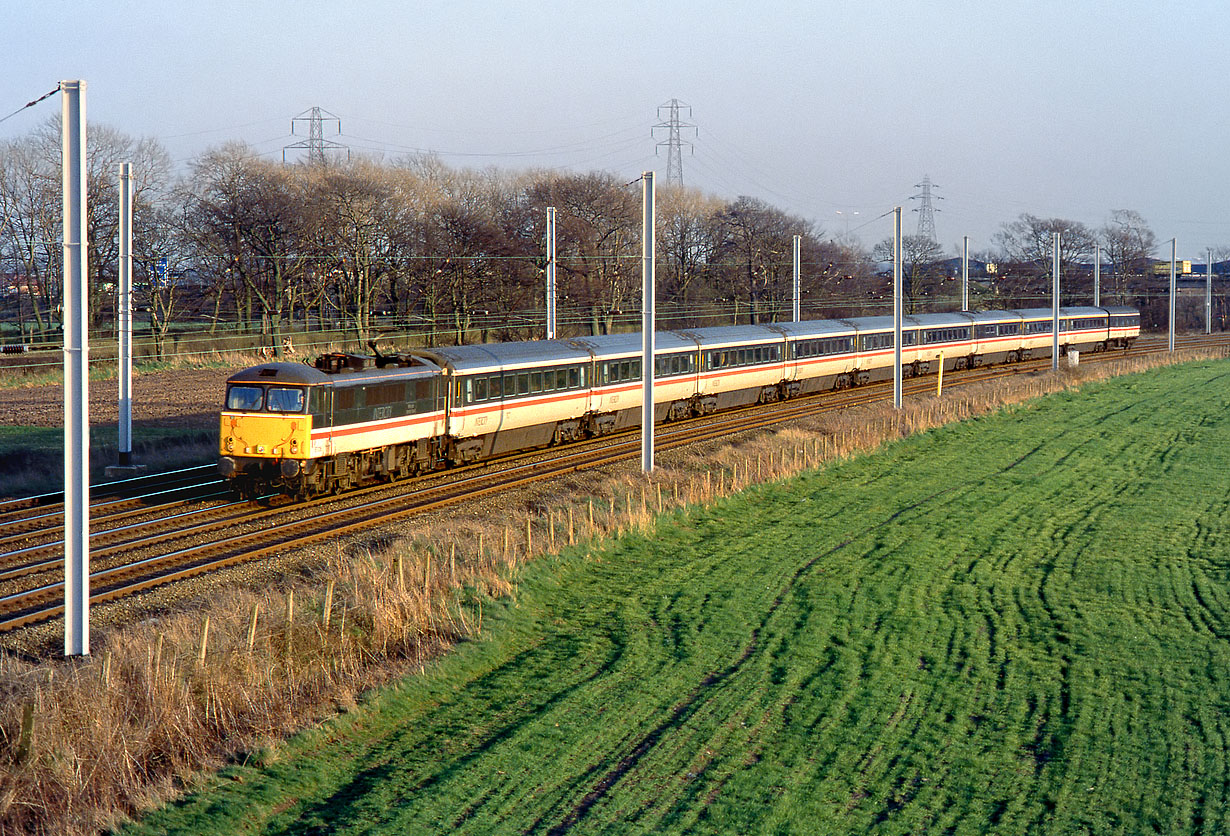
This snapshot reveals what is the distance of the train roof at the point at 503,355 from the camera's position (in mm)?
28188

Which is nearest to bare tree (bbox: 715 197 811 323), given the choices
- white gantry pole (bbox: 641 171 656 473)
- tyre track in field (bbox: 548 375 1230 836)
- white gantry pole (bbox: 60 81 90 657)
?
white gantry pole (bbox: 641 171 656 473)

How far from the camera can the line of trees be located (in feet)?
186

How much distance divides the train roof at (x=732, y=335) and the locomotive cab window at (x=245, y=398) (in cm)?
1894

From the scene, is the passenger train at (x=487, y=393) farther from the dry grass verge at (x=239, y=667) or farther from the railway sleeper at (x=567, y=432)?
the dry grass verge at (x=239, y=667)

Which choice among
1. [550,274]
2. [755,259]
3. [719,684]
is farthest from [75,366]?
[755,259]

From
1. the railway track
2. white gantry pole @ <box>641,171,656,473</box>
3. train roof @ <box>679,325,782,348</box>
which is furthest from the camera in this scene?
train roof @ <box>679,325,782,348</box>

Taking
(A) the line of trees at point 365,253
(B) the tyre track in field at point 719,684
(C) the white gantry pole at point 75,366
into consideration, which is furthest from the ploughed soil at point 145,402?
(B) the tyre track in field at point 719,684

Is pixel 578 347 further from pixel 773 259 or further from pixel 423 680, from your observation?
pixel 773 259

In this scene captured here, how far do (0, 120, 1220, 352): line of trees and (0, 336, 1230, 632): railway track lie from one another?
24.3 metres

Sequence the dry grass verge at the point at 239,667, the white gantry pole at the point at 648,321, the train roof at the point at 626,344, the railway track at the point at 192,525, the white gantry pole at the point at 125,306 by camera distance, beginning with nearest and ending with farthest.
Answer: the dry grass verge at the point at 239,667 < the railway track at the point at 192,525 < the white gantry pole at the point at 125,306 < the white gantry pole at the point at 648,321 < the train roof at the point at 626,344

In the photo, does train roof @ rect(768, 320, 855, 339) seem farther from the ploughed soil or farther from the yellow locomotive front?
the yellow locomotive front

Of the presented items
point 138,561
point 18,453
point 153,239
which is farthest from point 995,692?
point 153,239

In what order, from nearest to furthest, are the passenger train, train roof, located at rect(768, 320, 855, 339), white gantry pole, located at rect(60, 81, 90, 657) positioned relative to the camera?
white gantry pole, located at rect(60, 81, 90, 657), the passenger train, train roof, located at rect(768, 320, 855, 339)

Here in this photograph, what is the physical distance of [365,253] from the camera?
63094 millimetres
